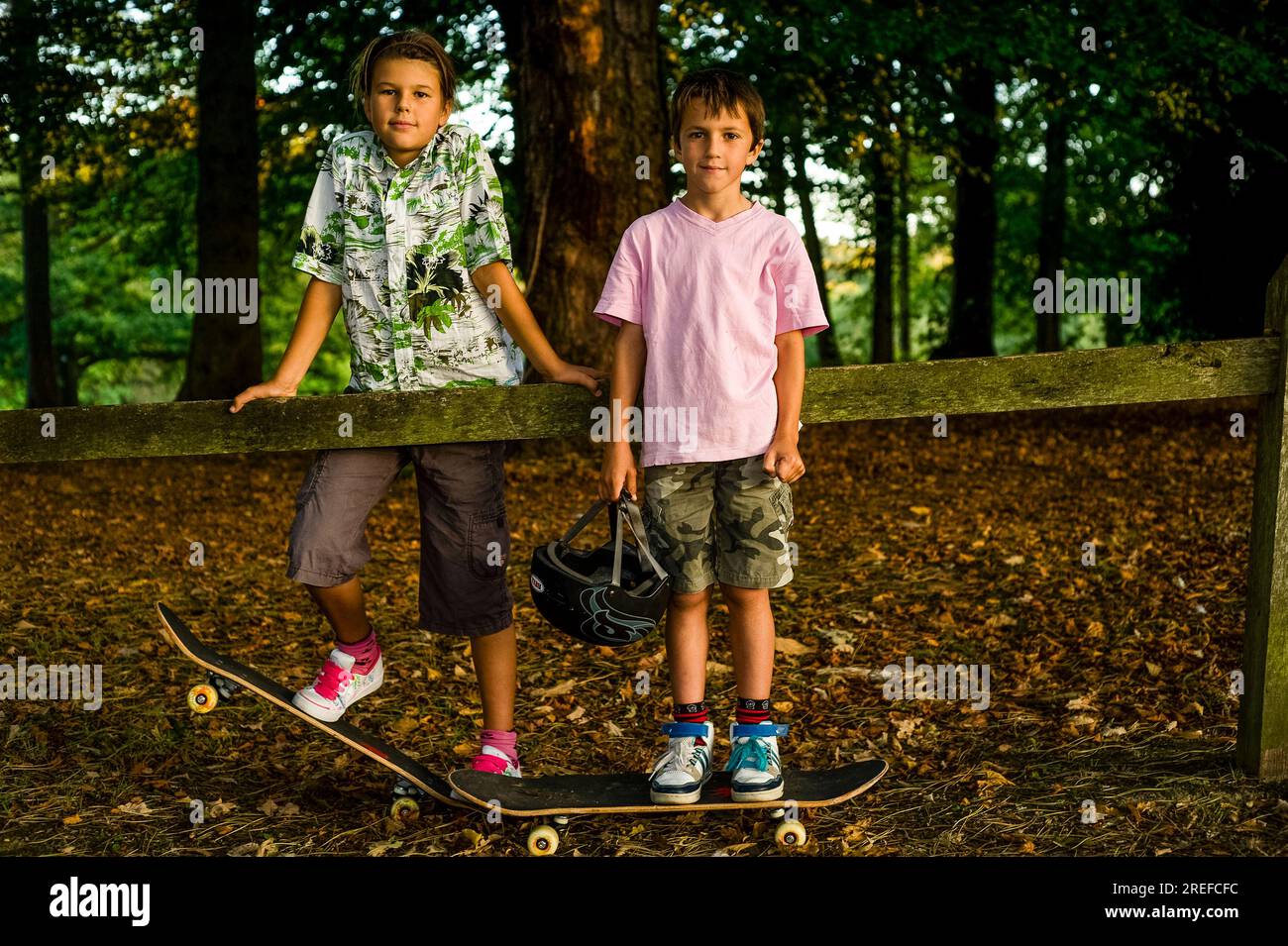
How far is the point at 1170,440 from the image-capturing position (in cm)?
1016

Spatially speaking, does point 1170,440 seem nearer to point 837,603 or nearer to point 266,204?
point 837,603

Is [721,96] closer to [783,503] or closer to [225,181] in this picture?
[783,503]

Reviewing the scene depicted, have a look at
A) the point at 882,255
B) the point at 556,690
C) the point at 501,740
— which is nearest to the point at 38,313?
the point at 882,255

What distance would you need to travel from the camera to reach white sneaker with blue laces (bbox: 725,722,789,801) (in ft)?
11.1

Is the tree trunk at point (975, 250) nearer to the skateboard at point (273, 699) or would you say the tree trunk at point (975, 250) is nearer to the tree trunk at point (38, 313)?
the skateboard at point (273, 699)

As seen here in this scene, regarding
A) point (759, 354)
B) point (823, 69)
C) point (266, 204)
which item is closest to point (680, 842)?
point (759, 354)

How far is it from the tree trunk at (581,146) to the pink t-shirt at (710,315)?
500cm

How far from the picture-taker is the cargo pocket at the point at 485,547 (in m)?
3.50

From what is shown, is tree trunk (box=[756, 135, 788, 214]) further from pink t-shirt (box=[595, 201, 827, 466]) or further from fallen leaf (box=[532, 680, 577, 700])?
pink t-shirt (box=[595, 201, 827, 466])

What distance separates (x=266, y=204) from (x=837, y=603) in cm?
1213

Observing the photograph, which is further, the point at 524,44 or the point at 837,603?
the point at 524,44

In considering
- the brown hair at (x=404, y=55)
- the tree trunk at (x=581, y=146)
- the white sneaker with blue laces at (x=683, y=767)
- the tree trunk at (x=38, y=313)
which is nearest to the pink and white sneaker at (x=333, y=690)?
the white sneaker with blue laces at (x=683, y=767)
